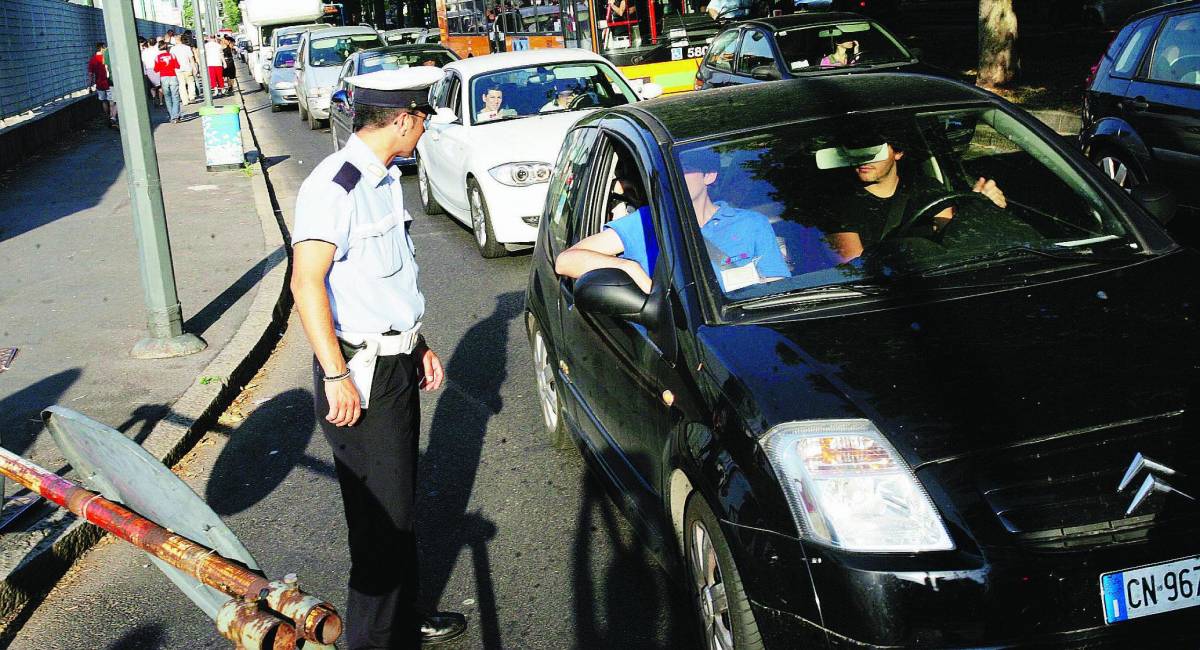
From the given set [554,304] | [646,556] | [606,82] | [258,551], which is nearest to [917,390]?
[646,556]

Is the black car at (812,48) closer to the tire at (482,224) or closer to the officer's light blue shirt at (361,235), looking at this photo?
the tire at (482,224)

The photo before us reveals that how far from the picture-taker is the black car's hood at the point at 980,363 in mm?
2941

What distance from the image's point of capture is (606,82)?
11.5 m

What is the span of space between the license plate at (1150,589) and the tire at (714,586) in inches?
33.3

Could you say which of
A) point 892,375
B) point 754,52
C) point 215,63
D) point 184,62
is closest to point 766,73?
point 754,52

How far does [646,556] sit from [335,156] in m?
1.96

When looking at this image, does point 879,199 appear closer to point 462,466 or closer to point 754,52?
point 462,466

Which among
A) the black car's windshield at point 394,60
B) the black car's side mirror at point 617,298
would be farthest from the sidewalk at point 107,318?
the black car's windshield at point 394,60

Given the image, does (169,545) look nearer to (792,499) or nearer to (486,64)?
(792,499)

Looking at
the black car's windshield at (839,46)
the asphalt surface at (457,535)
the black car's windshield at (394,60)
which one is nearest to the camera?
the asphalt surface at (457,535)

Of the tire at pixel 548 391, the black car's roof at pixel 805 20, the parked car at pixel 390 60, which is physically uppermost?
the black car's roof at pixel 805 20

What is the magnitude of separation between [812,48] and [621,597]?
1092cm

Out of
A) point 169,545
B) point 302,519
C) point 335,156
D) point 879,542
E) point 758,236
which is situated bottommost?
point 302,519

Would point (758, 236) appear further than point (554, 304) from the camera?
No
